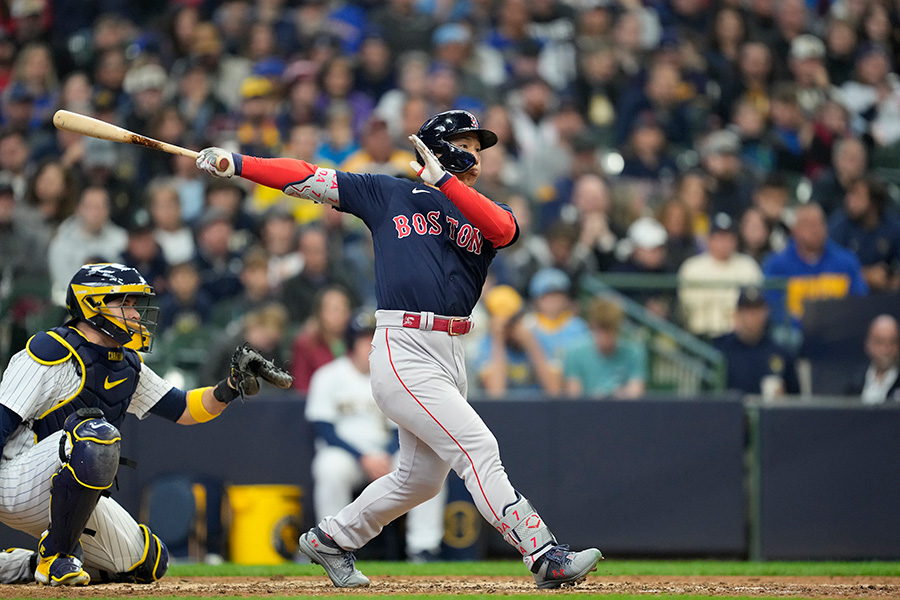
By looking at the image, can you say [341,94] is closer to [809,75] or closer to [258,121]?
[258,121]

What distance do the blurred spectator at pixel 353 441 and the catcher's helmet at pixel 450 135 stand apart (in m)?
2.85

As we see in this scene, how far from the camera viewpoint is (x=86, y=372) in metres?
4.99

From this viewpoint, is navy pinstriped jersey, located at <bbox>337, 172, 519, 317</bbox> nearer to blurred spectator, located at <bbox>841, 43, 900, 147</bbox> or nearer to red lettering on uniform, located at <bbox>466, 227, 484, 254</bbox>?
red lettering on uniform, located at <bbox>466, 227, 484, 254</bbox>

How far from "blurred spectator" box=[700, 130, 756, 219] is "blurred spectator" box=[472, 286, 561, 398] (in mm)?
2932

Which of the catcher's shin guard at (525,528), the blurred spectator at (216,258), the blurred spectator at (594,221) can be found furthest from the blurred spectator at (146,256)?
the catcher's shin guard at (525,528)

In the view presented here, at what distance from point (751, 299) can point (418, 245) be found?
4421 millimetres

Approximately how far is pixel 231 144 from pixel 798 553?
6100 millimetres

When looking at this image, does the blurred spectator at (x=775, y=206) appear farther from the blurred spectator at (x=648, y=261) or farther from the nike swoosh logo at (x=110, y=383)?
the nike swoosh logo at (x=110, y=383)

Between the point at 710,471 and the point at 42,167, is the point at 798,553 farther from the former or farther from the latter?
the point at 42,167

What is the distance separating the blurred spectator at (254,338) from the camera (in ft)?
26.7

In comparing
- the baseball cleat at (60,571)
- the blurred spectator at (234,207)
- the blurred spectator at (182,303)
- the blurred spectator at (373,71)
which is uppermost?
the blurred spectator at (373,71)

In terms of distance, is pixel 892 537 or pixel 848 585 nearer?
pixel 848 585

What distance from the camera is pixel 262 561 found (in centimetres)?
761

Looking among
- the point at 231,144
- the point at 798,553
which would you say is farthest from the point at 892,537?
the point at 231,144
